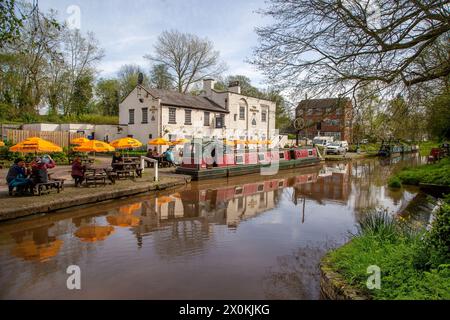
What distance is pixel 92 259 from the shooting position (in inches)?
229

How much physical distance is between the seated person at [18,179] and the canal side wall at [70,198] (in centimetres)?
44

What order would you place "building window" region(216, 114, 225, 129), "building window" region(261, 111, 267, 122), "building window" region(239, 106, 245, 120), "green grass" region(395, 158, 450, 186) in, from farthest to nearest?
1. "building window" region(261, 111, 267, 122)
2. "building window" region(239, 106, 245, 120)
3. "building window" region(216, 114, 225, 129)
4. "green grass" region(395, 158, 450, 186)

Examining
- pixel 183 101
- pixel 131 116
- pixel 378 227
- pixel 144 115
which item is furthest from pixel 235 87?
pixel 378 227

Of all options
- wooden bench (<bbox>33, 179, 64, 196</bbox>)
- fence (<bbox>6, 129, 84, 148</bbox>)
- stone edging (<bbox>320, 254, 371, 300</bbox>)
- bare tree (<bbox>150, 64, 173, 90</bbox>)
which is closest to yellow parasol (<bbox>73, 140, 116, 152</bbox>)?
wooden bench (<bbox>33, 179, 64, 196</bbox>)

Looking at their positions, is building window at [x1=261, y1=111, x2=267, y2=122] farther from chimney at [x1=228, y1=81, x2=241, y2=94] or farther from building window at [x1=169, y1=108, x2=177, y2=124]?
building window at [x1=169, y1=108, x2=177, y2=124]

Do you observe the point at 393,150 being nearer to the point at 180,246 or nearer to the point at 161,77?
the point at 161,77

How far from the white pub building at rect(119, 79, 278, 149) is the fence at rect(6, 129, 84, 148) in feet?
16.7

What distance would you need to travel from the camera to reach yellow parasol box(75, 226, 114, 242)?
7.05m

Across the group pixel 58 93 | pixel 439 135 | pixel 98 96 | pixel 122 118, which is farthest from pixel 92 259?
pixel 98 96

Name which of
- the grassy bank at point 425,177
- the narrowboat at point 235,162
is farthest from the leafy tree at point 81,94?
the grassy bank at point 425,177

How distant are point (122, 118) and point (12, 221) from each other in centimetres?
2135

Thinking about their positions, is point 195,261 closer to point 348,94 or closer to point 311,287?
point 311,287

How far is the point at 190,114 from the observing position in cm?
2717

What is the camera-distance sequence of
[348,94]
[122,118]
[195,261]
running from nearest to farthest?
1. [195,261]
2. [348,94]
3. [122,118]
